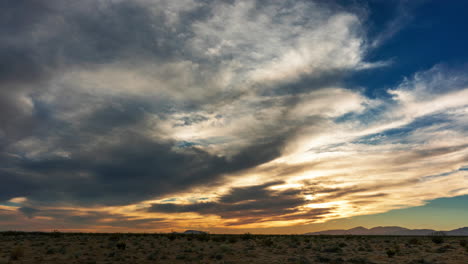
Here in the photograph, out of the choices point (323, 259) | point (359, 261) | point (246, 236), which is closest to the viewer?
point (359, 261)

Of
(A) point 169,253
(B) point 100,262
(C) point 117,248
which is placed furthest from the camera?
(C) point 117,248

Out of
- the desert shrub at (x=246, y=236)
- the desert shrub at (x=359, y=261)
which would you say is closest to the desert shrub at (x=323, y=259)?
the desert shrub at (x=359, y=261)

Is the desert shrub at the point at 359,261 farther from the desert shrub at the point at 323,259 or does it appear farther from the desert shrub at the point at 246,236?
the desert shrub at the point at 246,236

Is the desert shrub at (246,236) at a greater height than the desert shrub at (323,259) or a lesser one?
greater

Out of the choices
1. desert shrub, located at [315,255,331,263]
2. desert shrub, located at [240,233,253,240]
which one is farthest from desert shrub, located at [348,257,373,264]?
desert shrub, located at [240,233,253,240]

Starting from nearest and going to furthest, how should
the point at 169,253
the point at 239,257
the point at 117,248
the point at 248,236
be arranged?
the point at 239,257
the point at 169,253
the point at 117,248
the point at 248,236

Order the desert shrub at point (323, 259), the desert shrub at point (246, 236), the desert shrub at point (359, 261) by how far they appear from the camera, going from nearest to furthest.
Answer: the desert shrub at point (359, 261), the desert shrub at point (323, 259), the desert shrub at point (246, 236)

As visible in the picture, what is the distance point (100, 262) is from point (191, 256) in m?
7.97

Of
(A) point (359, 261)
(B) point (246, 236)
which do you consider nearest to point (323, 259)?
(A) point (359, 261)

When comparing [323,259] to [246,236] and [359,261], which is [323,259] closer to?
[359,261]

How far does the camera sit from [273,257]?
2892 centimetres

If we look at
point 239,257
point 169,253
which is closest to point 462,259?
point 239,257

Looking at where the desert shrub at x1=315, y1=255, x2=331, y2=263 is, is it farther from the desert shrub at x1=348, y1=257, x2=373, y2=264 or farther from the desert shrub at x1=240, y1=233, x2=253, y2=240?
the desert shrub at x1=240, y1=233, x2=253, y2=240

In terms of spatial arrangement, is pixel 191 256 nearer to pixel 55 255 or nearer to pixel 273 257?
pixel 273 257
